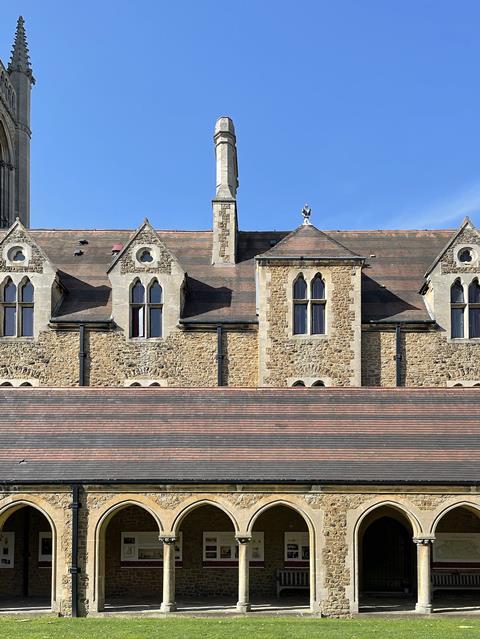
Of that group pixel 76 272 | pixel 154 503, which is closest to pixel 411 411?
pixel 154 503

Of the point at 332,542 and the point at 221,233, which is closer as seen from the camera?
the point at 332,542

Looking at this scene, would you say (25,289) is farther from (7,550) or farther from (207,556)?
(207,556)

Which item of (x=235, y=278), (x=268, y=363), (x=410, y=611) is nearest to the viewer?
(x=410, y=611)

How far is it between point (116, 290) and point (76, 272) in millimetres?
2678

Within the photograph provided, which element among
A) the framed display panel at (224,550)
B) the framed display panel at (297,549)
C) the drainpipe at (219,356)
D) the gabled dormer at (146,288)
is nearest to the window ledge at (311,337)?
the drainpipe at (219,356)

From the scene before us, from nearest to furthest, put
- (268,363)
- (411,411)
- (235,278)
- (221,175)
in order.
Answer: (411,411) → (268,363) → (235,278) → (221,175)

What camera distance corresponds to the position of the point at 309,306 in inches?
1233

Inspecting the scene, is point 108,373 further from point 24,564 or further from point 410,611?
point 410,611

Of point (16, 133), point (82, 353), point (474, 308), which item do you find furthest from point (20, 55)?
point (474, 308)

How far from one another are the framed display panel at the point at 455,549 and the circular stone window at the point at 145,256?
510 inches

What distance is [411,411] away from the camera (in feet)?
83.5

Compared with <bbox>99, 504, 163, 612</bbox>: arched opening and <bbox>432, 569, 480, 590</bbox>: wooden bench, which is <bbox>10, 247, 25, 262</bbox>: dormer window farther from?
<bbox>432, 569, 480, 590</bbox>: wooden bench

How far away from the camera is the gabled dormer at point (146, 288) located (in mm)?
31359

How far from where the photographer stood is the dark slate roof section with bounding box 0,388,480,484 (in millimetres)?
22875
